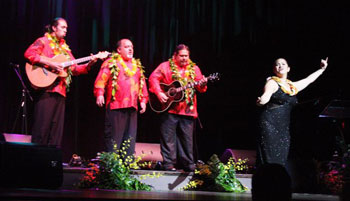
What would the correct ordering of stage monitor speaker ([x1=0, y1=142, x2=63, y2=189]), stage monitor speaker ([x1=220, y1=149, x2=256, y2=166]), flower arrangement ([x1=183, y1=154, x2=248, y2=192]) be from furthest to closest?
stage monitor speaker ([x1=220, y1=149, x2=256, y2=166]) → flower arrangement ([x1=183, y1=154, x2=248, y2=192]) → stage monitor speaker ([x1=0, y1=142, x2=63, y2=189])


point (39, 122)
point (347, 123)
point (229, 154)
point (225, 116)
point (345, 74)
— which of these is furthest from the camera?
point (225, 116)

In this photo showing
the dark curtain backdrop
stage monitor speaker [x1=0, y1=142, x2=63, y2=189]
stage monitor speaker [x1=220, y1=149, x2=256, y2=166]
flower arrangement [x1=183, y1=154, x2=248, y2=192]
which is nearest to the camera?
stage monitor speaker [x1=0, y1=142, x2=63, y2=189]

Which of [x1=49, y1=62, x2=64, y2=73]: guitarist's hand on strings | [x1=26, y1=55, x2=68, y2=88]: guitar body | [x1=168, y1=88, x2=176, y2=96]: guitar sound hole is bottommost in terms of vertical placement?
[x1=168, y1=88, x2=176, y2=96]: guitar sound hole

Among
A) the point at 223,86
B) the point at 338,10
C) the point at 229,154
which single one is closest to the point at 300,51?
the point at 338,10

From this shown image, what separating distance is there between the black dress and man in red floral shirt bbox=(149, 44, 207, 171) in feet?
3.73

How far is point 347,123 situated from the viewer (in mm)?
6949

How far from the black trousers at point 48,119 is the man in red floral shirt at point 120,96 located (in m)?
0.54

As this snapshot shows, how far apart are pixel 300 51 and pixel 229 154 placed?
2947mm

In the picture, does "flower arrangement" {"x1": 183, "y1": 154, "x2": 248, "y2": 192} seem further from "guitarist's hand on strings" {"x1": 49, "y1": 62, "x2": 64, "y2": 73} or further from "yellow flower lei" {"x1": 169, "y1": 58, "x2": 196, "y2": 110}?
"guitarist's hand on strings" {"x1": 49, "y1": 62, "x2": 64, "y2": 73}

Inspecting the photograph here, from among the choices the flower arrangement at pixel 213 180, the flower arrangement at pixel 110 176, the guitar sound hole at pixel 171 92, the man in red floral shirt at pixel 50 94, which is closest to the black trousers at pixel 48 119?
the man in red floral shirt at pixel 50 94

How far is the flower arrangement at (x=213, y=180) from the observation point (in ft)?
17.7

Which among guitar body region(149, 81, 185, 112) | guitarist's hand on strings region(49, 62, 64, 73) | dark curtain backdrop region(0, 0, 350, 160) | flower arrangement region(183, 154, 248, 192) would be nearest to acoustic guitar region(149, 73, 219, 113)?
guitar body region(149, 81, 185, 112)

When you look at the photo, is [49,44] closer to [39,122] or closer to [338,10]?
[39,122]

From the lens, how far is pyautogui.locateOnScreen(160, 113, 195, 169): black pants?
574 cm
